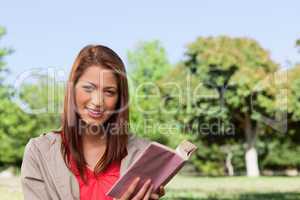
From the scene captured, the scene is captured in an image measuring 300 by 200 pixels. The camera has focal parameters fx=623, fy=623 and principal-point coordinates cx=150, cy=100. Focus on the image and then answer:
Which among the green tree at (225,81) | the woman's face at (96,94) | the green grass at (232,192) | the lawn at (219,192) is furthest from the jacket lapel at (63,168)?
the green tree at (225,81)

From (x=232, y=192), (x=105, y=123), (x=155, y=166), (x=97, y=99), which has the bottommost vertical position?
(x=232, y=192)

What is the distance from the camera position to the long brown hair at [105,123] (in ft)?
8.80

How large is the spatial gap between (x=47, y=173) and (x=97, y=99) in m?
0.38

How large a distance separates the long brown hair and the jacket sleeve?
0.43 feet

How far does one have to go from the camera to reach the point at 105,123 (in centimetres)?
274

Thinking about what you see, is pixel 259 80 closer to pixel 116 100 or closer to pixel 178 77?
pixel 178 77

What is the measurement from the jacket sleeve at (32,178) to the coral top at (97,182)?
15cm

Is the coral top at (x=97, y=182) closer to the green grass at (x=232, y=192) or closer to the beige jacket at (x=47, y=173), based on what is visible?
the beige jacket at (x=47, y=173)

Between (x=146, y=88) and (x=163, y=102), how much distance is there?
3473 mm

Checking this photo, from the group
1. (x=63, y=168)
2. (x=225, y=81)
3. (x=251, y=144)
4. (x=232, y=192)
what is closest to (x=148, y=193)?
(x=63, y=168)

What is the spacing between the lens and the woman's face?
268cm

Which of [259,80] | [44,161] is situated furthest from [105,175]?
[259,80]

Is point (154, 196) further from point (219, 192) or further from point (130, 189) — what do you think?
point (219, 192)


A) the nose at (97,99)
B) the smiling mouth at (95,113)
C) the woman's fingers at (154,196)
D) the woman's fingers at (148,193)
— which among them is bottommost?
the woman's fingers at (154,196)
